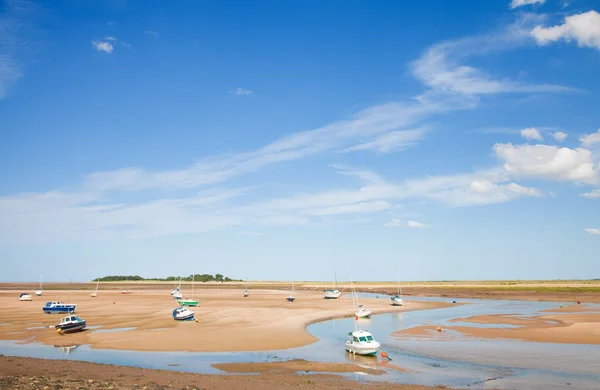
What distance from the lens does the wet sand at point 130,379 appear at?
76.7 ft

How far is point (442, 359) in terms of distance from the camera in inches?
1378

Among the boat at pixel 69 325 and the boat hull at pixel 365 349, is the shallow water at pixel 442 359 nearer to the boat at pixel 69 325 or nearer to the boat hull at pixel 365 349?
the boat hull at pixel 365 349

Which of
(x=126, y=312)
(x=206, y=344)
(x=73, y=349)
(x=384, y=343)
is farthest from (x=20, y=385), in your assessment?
(x=126, y=312)

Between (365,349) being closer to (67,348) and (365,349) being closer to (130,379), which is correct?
(130,379)

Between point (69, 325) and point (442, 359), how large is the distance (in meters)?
36.0

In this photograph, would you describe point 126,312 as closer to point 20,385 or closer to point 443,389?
point 20,385

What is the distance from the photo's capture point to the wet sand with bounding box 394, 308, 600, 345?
145 ft

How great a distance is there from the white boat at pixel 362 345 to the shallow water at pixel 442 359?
30.2 inches

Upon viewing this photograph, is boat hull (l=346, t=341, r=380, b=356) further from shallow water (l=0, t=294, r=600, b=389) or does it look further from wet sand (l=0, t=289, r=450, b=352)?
wet sand (l=0, t=289, r=450, b=352)

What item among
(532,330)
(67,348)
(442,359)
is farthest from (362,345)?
(67,348)

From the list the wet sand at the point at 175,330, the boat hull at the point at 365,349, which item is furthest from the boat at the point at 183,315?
the boat hull at the point at 365,349

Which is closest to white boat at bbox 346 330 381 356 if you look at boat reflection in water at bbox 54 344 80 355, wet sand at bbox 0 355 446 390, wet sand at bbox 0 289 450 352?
wet sand at bbox 0 289 450 352

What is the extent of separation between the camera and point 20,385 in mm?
22219

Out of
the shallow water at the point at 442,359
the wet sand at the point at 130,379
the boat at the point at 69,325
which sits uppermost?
the boat at the point at 69,325
